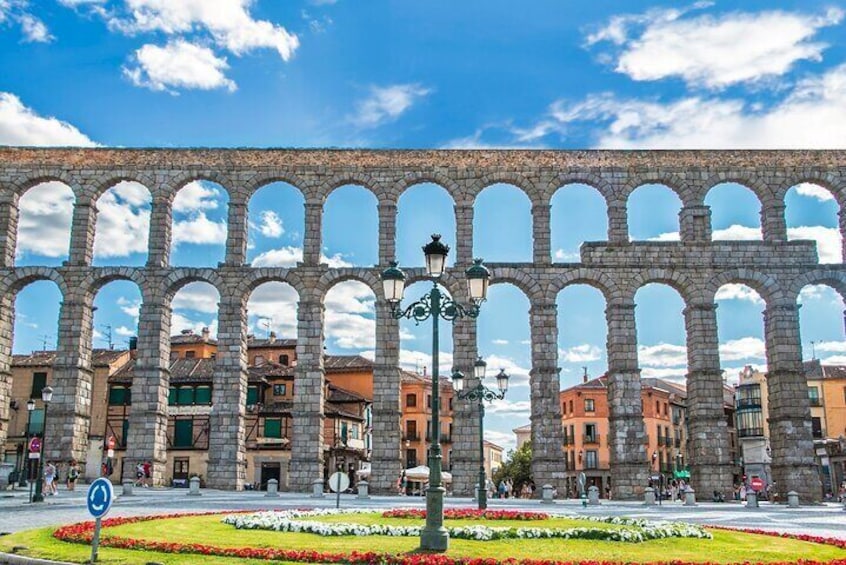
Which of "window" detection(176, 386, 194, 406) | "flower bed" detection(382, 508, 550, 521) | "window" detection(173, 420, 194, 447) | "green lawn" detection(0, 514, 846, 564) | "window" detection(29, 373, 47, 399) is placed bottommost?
"green lawn" detection(0, 514, 846, 564)

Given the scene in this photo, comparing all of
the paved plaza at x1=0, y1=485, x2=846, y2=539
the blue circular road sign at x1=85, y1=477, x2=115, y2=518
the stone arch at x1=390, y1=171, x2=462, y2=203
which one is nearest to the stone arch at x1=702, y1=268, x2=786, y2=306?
the paved plaza at x1=0, y1=485, x2=846, y2=539

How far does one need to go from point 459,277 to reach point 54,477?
22960mm

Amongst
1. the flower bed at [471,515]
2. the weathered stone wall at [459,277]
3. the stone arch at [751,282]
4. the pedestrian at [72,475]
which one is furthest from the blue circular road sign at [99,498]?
the stone arch at [751,282]

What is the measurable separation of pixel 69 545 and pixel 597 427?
227 ft

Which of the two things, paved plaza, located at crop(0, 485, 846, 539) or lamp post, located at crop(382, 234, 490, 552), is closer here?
lamp post, located at crop(382, 234, 490, 552)

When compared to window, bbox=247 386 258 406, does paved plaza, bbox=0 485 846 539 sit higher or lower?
lower

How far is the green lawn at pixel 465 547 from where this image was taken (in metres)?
15.6

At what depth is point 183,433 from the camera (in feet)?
206

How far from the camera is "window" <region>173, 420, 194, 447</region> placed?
62.6 meters

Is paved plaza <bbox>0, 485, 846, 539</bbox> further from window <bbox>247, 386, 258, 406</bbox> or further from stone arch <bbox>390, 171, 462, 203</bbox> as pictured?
window <bbox>247, 386, 258, 406</bbox>

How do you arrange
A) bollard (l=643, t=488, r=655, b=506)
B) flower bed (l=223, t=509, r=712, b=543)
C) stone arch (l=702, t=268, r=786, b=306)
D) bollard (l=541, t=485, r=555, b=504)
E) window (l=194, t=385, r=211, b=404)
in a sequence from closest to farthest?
flower bed (l=223, t=509, r=712, b=543)
bollard (l=541, t=485, r=555, b=504)
bollard (l=643, t=488, r=655, b=506)
stone arch (l=702, t=268, r=786, b=306)
window (l=194, t=385, r=211, b=404)

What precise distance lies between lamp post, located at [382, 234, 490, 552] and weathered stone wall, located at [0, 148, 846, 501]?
2704 cm

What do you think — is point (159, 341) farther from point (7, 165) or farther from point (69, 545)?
point (69, 545)

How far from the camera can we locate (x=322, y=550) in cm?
1599
